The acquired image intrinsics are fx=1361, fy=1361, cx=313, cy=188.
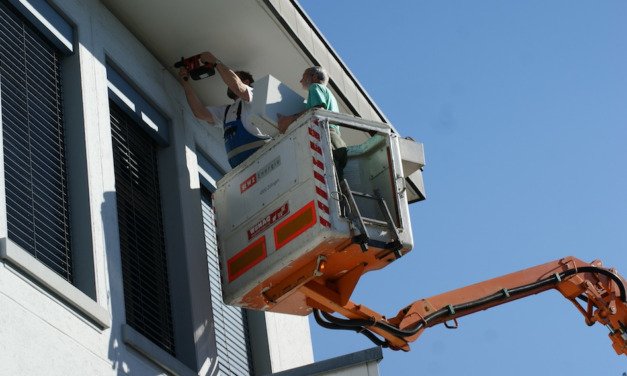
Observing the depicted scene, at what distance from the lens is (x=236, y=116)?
521 inches

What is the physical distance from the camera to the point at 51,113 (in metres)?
11.6

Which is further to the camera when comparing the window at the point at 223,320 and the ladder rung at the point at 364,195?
the window at the point at 223,320

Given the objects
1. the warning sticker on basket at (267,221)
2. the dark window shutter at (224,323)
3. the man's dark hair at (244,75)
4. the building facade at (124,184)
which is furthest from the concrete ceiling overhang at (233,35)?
the warning sticker on basket at (267,221)

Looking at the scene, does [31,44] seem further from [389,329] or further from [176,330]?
[389,329]

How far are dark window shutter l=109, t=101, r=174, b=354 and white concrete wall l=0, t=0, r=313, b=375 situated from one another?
125 mm

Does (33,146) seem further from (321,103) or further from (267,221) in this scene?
(321,103)

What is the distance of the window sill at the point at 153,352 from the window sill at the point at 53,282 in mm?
345

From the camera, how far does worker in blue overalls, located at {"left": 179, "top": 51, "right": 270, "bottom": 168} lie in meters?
13.0

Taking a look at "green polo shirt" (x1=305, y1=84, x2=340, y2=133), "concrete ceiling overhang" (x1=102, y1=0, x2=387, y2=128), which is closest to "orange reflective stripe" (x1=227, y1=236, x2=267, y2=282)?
"green polo shirt" (x1=305, y1=84, x2=340, y2=133)

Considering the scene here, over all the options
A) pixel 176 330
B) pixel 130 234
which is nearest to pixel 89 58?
pixel 130 234

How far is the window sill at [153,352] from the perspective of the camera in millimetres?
10961

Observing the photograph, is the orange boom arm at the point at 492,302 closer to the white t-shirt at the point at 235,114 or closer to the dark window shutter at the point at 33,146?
Result: the white t-shirt at the point at 235,114

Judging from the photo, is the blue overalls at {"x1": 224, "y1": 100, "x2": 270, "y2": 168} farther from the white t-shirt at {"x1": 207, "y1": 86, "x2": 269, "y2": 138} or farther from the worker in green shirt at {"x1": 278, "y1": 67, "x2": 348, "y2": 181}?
the worker in green shirt at {"x1": 278, "y1": 67, "x2": 348, "y2": 181}

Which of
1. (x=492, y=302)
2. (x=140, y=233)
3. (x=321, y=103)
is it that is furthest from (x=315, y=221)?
(x=492, y=302)
